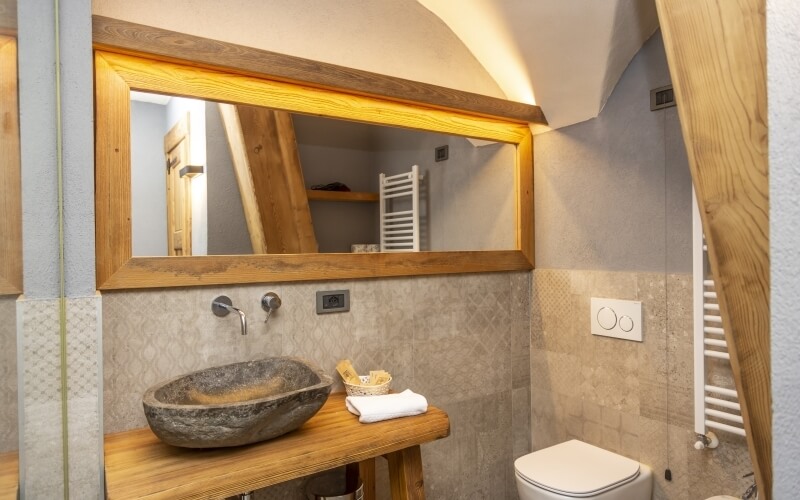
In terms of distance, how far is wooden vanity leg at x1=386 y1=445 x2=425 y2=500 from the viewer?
5.86ft

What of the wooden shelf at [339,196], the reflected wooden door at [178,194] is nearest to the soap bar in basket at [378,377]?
the wooden shelf at [339,196]

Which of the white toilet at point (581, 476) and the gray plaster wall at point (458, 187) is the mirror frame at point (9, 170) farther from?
the white toilet at point (581, 476)

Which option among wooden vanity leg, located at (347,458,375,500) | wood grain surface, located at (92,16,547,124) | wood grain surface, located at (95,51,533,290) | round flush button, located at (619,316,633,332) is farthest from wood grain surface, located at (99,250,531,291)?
wooden vanity leg, located at (347,458,375,500)

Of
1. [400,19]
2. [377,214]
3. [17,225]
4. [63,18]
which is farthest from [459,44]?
[17,225]

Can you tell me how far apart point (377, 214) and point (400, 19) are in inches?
37.1

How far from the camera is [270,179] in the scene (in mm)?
2066

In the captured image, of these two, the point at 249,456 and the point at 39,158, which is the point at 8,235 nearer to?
the point at 39,158

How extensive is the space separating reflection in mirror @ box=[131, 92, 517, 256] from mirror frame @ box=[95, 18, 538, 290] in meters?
0.04

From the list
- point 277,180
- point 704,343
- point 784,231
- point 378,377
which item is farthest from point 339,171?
point 784,231

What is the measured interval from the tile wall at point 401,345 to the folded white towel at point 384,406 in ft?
1.04

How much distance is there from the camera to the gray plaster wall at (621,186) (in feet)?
7.06

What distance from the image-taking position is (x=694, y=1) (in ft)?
2.97

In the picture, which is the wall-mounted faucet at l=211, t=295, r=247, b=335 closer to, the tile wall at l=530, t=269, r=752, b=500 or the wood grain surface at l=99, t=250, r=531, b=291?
the wood grain surface at l=99, t=250, r=531, b=291

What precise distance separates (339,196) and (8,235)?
1.30 meters
